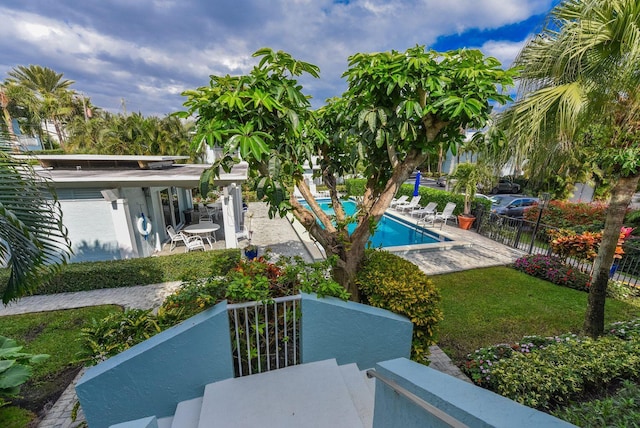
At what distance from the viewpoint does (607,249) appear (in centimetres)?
448

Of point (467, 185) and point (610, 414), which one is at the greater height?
point (467, 185)

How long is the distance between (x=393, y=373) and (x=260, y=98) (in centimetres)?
306

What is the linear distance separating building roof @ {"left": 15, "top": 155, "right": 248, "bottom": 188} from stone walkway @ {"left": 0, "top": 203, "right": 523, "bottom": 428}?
129 inches

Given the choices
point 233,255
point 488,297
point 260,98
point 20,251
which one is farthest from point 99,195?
point 488,297

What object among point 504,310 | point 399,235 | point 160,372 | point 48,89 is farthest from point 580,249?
point 48,89

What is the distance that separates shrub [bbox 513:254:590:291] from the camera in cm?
756

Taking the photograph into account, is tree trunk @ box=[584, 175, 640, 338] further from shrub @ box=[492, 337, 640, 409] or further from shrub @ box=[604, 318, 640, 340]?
shrub @ box=[492, 337, 640, 409]

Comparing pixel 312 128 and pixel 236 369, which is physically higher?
pixel 312 128

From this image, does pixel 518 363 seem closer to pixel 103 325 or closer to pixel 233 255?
pixel 103 325

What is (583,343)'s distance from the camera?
4227 mm

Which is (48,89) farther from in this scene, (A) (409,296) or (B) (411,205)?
(A) (409,296)

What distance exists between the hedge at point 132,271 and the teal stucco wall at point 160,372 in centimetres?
408

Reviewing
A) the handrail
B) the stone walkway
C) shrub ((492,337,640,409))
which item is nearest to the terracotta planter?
the stone walkway

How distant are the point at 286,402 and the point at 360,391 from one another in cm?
105
